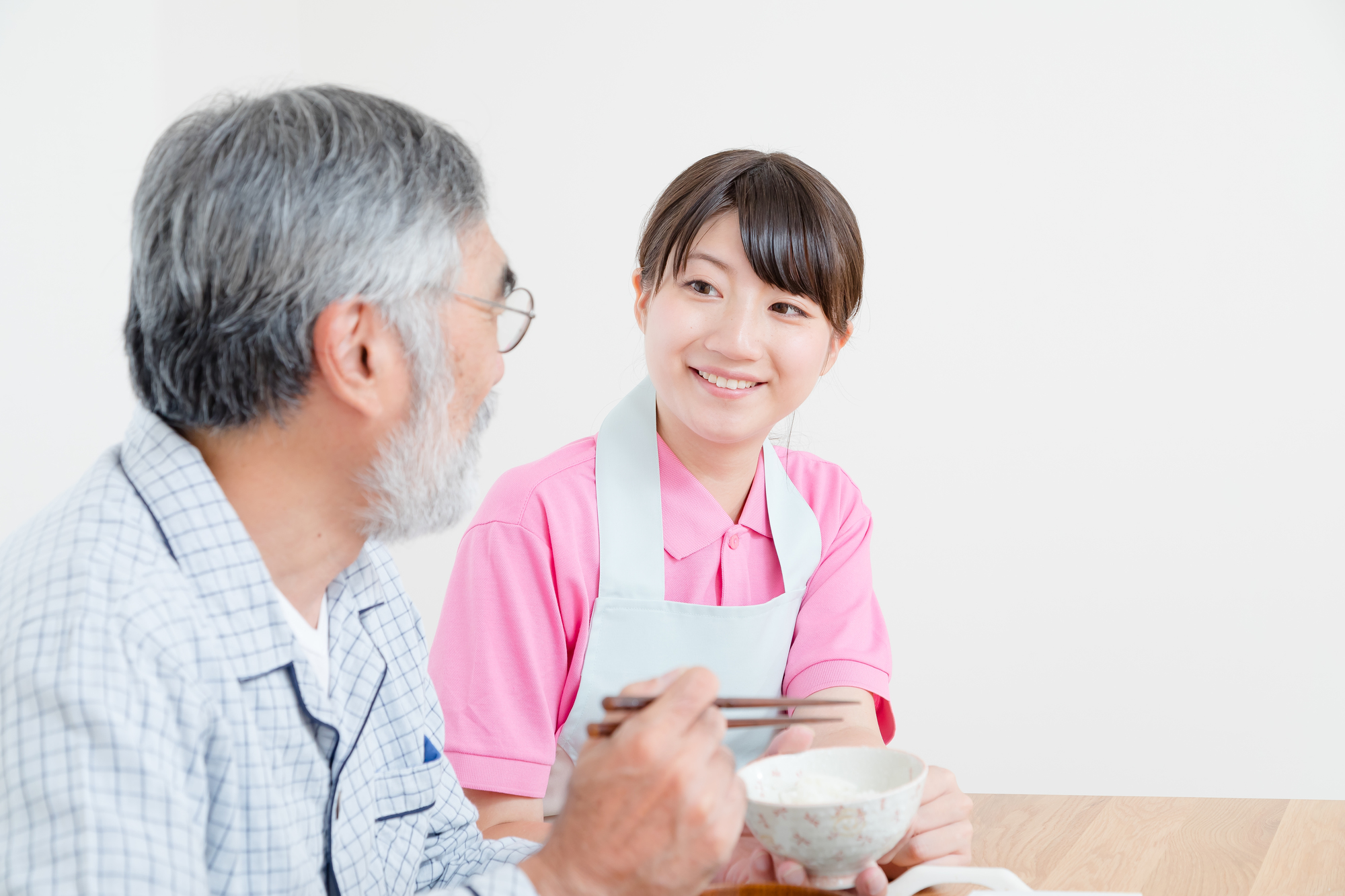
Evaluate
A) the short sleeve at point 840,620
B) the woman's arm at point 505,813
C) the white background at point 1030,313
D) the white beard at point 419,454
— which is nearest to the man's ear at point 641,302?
the short sleeve at point 840,620

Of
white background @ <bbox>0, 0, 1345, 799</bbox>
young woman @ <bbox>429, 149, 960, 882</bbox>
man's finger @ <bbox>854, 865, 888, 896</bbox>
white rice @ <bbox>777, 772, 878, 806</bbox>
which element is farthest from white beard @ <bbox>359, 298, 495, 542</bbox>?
white background @ <bbox>0, 0, 1345, 799</bbox>

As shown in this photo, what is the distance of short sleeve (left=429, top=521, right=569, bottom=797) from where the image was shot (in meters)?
1.37

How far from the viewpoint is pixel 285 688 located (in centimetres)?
97

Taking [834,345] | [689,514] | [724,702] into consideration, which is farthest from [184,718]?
[834,345]

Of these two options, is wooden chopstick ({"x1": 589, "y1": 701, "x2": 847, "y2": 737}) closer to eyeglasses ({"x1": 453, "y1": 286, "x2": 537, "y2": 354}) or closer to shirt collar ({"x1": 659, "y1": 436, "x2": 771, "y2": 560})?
eyeglasses ({"x1": 453, "y1": 286, "x2": 537, "y2": 354})

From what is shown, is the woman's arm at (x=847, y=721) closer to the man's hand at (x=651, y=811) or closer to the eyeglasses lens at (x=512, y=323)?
the man's hand at (x=651, y=811)

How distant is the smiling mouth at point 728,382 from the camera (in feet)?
5.13

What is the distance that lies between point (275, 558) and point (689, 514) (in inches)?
28.6

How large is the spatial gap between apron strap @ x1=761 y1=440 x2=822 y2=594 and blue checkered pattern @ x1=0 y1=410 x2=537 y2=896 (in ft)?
2.16

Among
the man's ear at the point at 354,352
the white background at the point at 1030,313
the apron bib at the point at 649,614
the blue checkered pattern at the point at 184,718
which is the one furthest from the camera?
the white background at the point at 1030,313

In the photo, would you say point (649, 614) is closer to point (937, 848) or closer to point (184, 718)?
point (937, 848)

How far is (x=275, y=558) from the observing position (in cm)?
101

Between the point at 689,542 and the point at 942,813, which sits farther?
the point at 689,542

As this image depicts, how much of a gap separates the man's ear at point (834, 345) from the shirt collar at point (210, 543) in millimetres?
980
